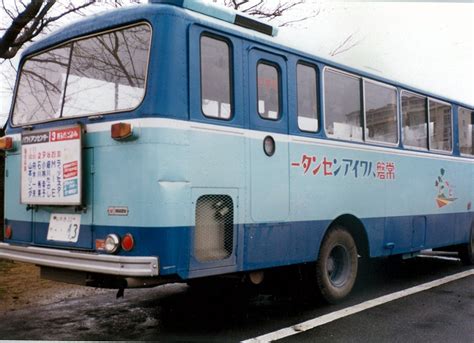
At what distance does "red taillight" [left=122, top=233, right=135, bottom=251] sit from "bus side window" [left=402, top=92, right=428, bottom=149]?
4.88m

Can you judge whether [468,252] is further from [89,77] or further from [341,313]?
[89,77]

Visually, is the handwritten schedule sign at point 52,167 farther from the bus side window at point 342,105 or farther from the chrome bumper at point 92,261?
the bus side window at point 342,105

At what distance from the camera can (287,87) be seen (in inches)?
232

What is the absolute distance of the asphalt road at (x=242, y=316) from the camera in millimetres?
5395

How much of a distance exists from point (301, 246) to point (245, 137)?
1496mm

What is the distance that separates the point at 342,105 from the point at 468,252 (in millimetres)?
4944

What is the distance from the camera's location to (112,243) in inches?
186

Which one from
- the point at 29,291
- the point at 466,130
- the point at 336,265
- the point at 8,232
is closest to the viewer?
the point at 8,232

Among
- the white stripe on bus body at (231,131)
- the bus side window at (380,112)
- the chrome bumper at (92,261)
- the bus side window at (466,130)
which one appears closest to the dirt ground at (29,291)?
the chrome bumper at (92,261)

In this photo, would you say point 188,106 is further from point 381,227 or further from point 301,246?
point 381,227

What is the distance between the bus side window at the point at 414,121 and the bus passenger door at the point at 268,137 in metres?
2.93

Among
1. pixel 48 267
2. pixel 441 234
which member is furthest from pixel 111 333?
pixel 441 234

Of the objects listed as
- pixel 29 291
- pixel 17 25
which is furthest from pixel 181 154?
pixel 17 25

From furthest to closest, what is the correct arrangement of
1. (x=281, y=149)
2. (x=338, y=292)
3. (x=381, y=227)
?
(x=381, y=227), (x=338, y=292), (x=281, y=149)
